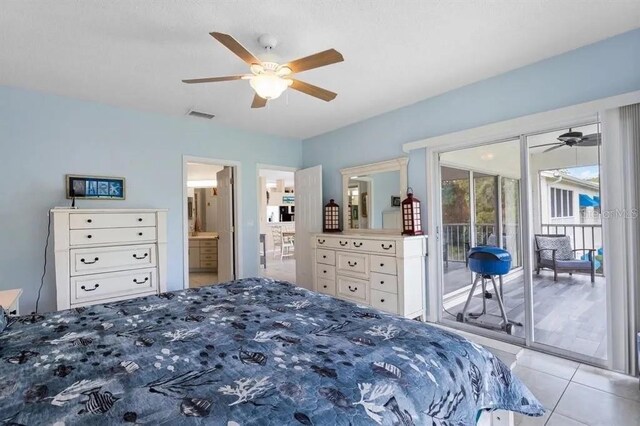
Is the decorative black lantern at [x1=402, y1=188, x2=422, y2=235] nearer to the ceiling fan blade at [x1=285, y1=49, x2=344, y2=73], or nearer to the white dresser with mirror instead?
the white dresser with mirror

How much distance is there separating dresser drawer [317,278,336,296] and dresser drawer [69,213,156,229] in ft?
6.95

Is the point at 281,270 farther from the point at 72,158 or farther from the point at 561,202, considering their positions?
the point at 561,202

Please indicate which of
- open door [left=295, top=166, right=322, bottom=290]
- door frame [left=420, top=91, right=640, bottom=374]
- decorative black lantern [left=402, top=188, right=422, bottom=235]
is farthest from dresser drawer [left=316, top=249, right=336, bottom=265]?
door frame [left=420, top=91, right=640, bottom=374]

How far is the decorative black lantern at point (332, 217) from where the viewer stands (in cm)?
453

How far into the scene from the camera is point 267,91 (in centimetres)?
218

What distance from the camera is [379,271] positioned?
3.46 meters

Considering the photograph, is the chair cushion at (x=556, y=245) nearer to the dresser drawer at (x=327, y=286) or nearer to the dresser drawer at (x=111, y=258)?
the dresser drawer at (x=327, y=286)

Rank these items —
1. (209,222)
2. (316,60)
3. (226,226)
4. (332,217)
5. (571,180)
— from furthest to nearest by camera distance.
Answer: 1. (209,222)
2. (226,226)
3. (332,217)
4. (571,180)
5. (316,60)

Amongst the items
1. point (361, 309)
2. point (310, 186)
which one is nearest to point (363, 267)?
point (310, 186)

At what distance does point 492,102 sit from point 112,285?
4023 mm

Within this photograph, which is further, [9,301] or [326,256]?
[326,256]

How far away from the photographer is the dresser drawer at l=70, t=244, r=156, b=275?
9.36 feet

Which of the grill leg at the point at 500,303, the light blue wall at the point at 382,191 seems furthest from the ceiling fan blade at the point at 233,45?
the grill leg at the point at 500,303

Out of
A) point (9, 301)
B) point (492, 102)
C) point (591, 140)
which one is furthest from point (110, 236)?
point (591, 140)
